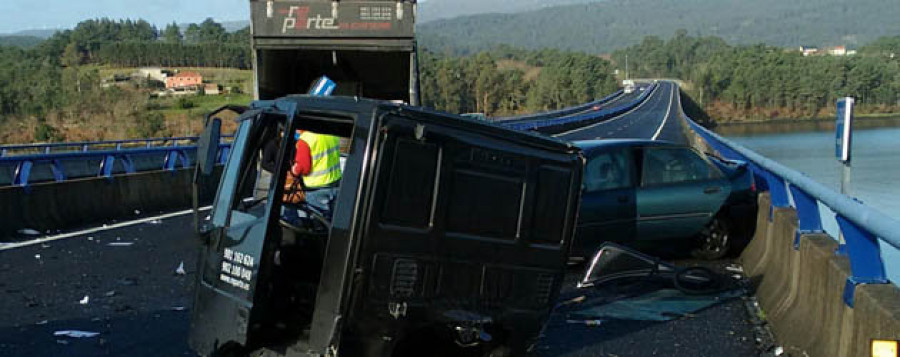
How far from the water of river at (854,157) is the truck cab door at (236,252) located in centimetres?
819

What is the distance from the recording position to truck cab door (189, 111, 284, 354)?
5.75 metres

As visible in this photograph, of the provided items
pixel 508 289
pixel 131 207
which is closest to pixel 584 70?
pixel 131 207

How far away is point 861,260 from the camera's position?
6.15 meters

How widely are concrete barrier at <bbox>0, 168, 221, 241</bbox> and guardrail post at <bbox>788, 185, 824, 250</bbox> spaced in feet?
37.4

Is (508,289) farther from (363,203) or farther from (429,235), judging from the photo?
(363,203)

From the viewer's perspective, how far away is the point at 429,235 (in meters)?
5.68

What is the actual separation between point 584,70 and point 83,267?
7038 inches

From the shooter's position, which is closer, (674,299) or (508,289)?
(508,289)

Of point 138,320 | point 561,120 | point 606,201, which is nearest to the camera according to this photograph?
point 138,320

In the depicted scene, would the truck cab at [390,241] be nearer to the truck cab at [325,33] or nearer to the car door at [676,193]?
the car door at [676,193]

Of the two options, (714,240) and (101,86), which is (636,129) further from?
(101,86)

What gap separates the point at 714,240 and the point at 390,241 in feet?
25.7

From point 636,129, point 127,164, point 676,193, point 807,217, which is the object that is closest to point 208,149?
point 807,217

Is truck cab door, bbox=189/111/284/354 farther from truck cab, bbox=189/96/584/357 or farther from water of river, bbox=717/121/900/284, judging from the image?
water of river, bbox=717/121/900/284
